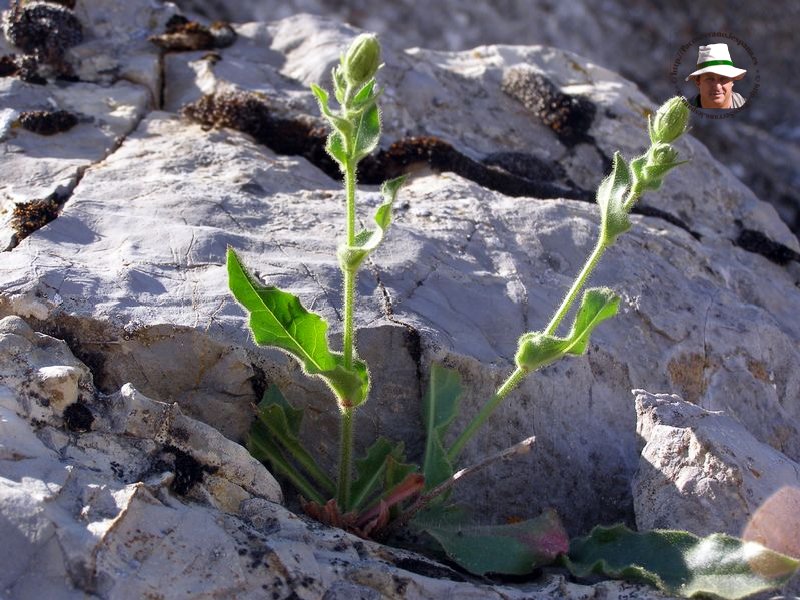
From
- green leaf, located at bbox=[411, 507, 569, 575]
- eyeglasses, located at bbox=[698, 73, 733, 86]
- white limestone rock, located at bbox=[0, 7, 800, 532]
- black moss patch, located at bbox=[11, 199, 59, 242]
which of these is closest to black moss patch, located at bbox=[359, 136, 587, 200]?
white limestone rock, located at bbox=[0, 7, 800, 532]

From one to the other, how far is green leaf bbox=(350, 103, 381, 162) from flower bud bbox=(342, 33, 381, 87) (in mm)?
143

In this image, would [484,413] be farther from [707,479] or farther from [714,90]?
[714,90]

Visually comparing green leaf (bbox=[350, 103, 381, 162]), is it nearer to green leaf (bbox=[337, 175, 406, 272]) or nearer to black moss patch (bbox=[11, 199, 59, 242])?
green leaf (bbox=[337, 175, 406, 272])

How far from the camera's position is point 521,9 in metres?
9.83

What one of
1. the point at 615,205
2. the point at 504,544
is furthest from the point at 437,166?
the point at 504,544

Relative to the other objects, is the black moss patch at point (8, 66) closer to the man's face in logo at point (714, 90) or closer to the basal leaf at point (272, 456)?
the basal leaf at point (272, 456)

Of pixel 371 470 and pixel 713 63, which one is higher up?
pixel 713 63

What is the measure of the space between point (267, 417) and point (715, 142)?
274 inches

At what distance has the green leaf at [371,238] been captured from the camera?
267 centimetres

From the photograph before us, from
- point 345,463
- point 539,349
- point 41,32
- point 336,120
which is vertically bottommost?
point 345,463

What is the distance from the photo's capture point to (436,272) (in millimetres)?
3865

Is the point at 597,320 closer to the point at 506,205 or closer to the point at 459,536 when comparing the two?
the point at 459,536

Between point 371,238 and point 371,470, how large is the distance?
2.95 ft

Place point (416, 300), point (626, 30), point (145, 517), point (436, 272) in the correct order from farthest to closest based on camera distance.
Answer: point (626, 30) → point (436, 272) → point (416, 300) → point (145, 517)
